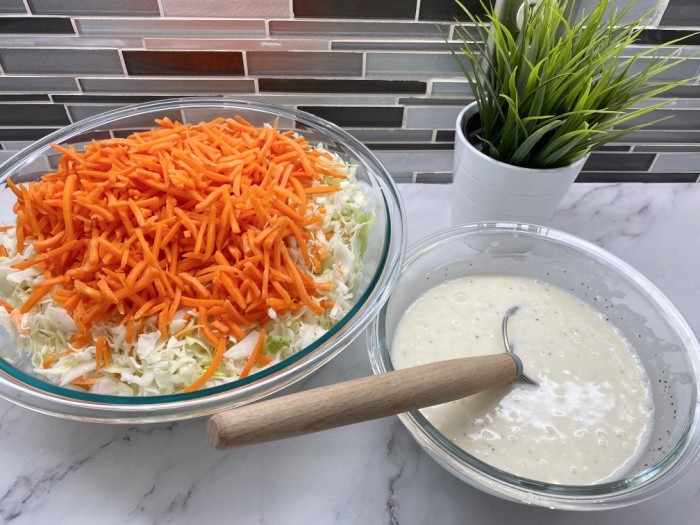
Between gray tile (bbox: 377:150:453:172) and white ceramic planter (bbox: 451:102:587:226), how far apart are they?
A: 251 mm

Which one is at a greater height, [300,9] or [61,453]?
[300,9]

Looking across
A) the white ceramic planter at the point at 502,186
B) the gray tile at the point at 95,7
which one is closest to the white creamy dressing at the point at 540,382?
the white ceramic planter at the point at 502,186

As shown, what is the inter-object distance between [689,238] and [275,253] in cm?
91

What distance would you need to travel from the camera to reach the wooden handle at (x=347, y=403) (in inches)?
21.6

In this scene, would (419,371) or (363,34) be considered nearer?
(419,371)

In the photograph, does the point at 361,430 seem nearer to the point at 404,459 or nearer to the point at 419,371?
the point at 404,459

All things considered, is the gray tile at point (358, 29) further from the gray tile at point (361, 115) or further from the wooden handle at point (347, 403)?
the wooden handle at point (347, 403)

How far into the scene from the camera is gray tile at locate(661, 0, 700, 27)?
104cm

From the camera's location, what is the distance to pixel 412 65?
3.65ft

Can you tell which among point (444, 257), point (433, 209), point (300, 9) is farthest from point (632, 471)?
point (300, 9)

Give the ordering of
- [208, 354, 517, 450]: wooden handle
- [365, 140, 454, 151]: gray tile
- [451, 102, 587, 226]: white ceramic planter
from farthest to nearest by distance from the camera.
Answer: [365, 140, 454, 151]: gray tile → [451, 102, 587, 226]: white ceramic planter → [208, 354, 517, 450]: wooden handle

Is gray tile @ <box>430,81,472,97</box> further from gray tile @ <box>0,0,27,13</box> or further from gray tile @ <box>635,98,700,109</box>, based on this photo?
gray tile @ <box>0,0,27,13</box>

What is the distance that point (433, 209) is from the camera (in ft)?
4.04

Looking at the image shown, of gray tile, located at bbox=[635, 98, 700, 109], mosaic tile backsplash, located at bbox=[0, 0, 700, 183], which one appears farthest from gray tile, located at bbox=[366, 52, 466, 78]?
gray tile, located at bbox=[635, 98, 700, 109]
